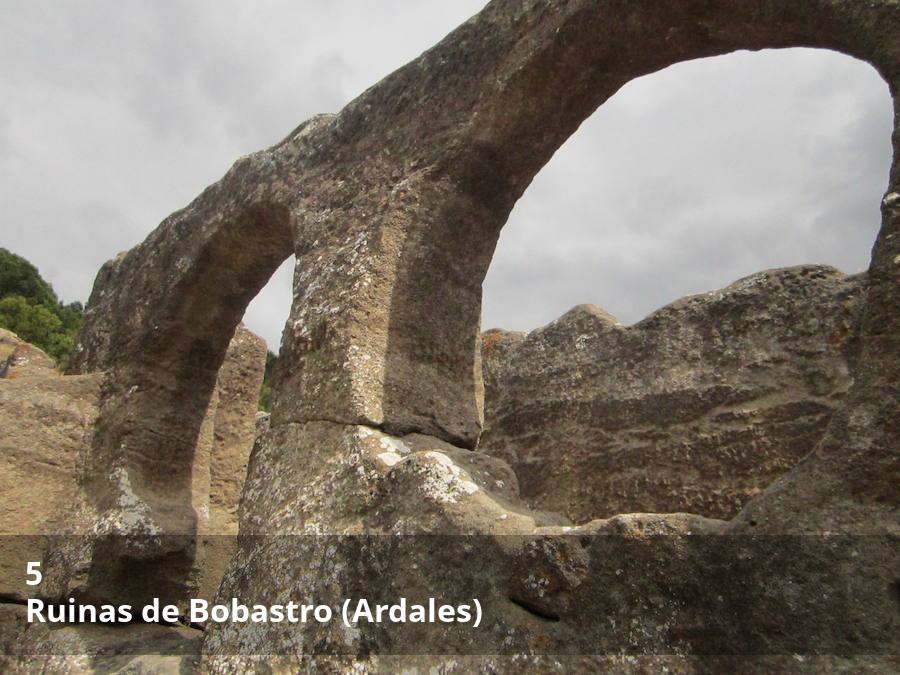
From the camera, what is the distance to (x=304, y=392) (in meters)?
3.26

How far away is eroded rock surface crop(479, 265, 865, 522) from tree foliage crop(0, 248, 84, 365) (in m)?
11.2

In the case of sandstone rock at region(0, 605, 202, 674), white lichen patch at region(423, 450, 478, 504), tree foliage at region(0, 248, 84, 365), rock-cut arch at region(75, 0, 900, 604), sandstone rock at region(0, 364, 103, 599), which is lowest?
sandstone rock at region(0, 605, 202, 674)

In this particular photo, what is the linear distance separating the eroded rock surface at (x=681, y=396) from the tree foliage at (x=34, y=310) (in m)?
11.2

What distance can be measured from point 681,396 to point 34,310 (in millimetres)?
18341

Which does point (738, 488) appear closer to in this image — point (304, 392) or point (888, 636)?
point (304, 392)

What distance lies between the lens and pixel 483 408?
423 cm

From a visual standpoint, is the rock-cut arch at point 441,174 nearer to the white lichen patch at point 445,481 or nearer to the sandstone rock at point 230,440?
the white lichen patch at point 445,481

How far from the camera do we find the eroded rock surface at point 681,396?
5.27m

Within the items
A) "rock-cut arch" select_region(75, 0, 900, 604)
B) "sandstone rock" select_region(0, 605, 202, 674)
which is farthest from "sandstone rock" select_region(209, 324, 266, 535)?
"rock-cut arch" select_region(75, 0, 900, 604)

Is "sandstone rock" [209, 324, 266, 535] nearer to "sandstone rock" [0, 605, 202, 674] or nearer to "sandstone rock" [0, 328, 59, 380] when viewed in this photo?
"sandstone rock" [0, 605, 202, 674]

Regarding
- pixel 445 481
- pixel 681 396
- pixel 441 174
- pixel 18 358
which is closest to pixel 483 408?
pixel 441 174

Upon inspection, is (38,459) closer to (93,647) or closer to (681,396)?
(93,647)

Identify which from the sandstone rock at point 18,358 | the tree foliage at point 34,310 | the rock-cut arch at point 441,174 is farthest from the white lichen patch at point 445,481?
the tree foliage at point 34,310

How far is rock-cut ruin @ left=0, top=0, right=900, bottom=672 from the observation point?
1971mm
